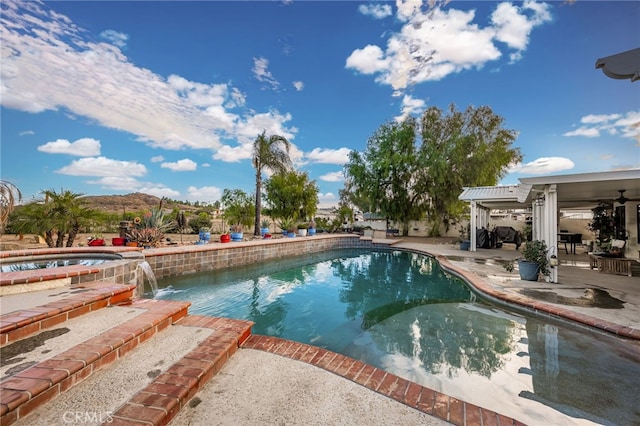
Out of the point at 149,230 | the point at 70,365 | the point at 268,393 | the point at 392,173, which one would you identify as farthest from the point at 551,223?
the point at 392,173

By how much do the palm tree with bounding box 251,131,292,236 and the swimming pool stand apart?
854 cm

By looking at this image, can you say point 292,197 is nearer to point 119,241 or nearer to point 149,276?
point 119,241

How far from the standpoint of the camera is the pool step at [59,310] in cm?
200

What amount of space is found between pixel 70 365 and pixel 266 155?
46.1 ft

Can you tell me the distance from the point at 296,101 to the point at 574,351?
592 inches

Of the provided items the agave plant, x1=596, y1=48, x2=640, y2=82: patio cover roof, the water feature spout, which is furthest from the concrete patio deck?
the agave plant

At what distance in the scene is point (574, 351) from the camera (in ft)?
10.1

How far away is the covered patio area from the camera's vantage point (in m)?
5.29

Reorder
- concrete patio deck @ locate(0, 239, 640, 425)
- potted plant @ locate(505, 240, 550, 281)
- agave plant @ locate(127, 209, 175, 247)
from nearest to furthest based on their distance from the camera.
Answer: concrete patio deck @ locate(0, 239, 640, 425), potted plant @ locate(505, 240, 550, 281), agave plant @ locate(127, 209, 175, 247)

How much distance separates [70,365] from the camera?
1690 millimetres

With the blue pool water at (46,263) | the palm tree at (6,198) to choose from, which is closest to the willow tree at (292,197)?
the blue pool water at (46,263)

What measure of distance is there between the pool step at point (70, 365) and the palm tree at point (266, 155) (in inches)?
499

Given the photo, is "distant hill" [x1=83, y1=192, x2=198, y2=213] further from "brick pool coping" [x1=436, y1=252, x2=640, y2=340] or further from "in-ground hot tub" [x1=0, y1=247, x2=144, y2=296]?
"brick pool coping" [x1=436, y1=252, x2=640, y2=340]

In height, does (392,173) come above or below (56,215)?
above
